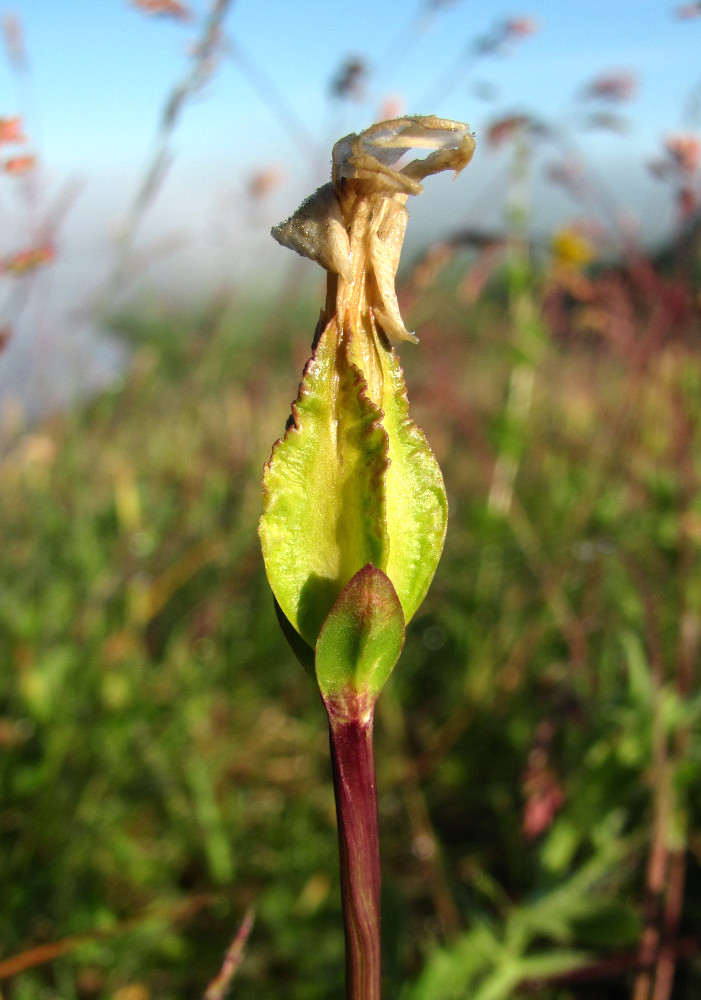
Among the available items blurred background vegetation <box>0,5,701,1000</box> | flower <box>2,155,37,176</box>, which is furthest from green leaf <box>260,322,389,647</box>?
blurred background vegetation <box>0,5,701,1000</box>

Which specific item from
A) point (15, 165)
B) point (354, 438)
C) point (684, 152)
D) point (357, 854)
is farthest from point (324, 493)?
point (684, 152)

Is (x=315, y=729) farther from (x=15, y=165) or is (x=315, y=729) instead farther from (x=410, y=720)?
(x=15, y=165)

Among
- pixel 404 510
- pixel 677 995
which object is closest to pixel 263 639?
pixel 677 995

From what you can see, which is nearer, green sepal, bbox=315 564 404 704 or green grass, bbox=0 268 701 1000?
green sepal, bbox=315 564 404 704

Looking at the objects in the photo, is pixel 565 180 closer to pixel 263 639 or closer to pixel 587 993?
pixel 263 639

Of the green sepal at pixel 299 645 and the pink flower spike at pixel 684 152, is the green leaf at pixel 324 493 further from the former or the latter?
the pink flower spike at pixel 684 152

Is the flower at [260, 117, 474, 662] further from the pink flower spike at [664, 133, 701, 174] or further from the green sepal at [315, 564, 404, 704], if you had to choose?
the pink flower spike at [664, 133, 701, 174]

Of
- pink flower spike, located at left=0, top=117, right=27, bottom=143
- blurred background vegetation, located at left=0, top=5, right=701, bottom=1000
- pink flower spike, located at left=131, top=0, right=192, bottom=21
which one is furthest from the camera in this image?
pink flower spike, located at left=131, top=0, right=192, bottom=21

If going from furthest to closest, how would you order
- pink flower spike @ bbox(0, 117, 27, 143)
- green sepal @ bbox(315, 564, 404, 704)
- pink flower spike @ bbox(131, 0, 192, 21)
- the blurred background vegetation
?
pink flower spike @ bbox(131, 0, 192, 21) < the blurred background vegetation < pink flower spike @ bbox(0, 117, 27, 143) < green sepal @ bbox(315, 564, 404, 704)
